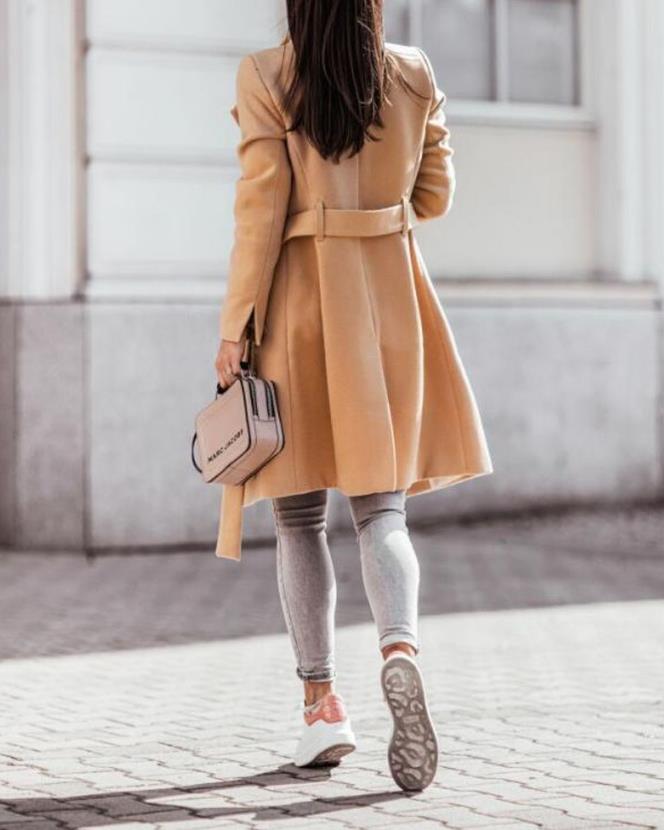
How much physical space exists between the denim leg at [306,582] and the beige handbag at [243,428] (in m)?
0.16

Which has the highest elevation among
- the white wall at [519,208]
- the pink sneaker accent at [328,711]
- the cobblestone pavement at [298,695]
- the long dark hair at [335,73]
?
the white wall at [519,208]

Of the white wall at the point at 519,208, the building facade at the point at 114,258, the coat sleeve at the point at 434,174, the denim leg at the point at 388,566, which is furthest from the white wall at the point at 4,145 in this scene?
the denim leg at the point at 388,566

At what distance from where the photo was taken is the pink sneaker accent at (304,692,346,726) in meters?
4.54

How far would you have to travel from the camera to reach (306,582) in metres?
4.62

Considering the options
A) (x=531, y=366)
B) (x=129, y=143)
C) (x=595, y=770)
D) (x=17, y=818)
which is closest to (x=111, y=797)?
(x=17, y=818)

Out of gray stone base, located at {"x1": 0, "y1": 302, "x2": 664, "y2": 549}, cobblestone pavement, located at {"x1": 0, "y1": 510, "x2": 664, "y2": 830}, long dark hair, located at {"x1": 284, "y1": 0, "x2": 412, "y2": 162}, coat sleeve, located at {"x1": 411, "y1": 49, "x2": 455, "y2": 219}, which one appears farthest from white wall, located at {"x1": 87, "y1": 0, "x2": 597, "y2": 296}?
long dark hair, located at {"x1": 284, "y1": 0, "x2": 412, "y2": 162}

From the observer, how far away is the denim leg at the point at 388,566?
439cm

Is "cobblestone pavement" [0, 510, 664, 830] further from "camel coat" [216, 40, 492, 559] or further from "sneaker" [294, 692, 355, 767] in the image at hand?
"camel coat" [216, 40, 492, 559]

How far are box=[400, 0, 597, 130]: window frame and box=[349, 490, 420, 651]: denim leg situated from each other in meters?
7.43

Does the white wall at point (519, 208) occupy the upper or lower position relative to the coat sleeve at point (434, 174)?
upper

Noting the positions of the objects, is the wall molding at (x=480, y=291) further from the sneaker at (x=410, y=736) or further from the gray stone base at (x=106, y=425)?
the sneaker at (x=410, y=736)

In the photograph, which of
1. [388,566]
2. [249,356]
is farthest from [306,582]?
[249,356]

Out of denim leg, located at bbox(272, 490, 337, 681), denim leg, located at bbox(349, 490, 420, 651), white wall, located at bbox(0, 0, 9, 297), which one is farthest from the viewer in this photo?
white wall, located at bbox(0, 0, 9, 297)

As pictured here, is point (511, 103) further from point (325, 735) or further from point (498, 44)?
point (325, 735)
